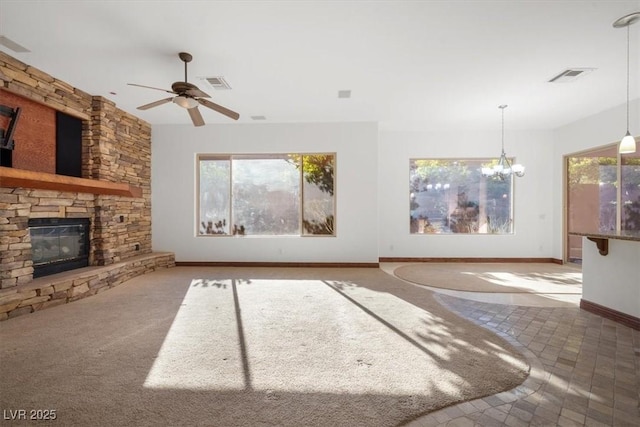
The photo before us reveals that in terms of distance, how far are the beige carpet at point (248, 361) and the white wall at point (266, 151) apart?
2264 millimetres

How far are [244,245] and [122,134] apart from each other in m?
3.21

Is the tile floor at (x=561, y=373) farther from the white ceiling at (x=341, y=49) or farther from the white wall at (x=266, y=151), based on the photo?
the white ceiling at (x=341, y=49)

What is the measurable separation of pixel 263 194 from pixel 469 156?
5030 mm

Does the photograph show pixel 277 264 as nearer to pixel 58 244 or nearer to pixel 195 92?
pixel 58 244

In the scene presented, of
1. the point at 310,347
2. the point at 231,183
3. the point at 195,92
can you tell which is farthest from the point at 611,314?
the point at 231,183

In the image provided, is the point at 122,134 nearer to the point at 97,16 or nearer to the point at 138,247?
the point at 138,247

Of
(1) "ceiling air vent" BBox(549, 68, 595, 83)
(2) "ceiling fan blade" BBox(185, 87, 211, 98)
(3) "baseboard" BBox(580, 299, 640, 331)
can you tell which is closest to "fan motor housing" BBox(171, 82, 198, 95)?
(2) "ceiling fan blade" BBox(185, 87, 211, 98)

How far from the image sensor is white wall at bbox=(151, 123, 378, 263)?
6.07 m

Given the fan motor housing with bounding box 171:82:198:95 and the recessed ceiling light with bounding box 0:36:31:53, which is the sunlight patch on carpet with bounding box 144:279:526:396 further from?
the recessed ceiling light with bounding box 0:36:31:53

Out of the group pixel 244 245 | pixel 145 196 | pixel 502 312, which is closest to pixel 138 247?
pixel 145 196

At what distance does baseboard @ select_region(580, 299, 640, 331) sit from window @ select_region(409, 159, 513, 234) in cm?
345

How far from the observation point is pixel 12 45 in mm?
3266

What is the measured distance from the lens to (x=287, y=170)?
6398mm

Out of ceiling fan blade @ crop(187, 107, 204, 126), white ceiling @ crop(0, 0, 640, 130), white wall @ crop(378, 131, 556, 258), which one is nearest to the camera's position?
white ceiling @ crop(0, 0, 640, 130)
